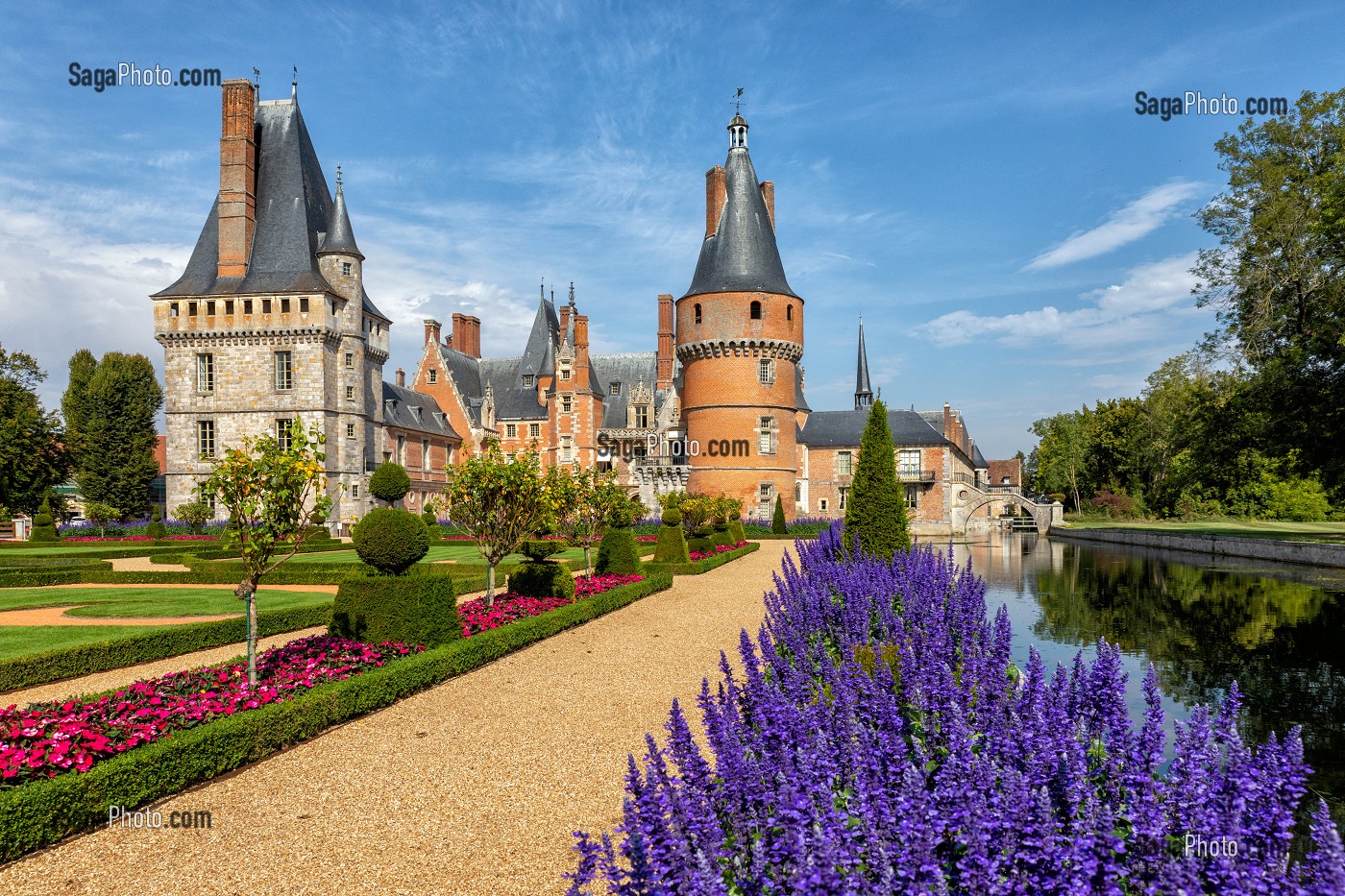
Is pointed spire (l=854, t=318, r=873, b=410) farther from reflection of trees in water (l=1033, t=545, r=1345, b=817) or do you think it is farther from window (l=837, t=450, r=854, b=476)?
reflection of trees in water (l=1033, t=545, r=1345, b=817)

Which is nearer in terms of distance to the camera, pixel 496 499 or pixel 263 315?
pixel 496 499

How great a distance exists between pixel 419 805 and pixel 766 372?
3078cm

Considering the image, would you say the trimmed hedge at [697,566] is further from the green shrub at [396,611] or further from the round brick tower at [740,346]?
the round brick tower at [740,346]

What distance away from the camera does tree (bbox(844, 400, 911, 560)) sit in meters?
14.8

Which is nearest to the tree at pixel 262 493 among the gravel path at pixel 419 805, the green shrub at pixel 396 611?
the green shrub at pixel 396 611

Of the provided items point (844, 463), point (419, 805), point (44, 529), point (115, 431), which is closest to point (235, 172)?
point (44, 529)

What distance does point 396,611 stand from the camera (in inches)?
368

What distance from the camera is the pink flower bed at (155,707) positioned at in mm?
5453

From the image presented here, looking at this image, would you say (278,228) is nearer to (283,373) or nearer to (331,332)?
(331,332)

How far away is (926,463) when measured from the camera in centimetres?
4953

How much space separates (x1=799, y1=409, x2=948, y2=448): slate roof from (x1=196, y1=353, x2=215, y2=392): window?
34.3 meters

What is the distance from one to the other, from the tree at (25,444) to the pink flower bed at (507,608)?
36285 millimetres

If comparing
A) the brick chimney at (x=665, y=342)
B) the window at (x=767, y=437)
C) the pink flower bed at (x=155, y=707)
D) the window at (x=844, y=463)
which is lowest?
the pink flower bed at (x=155, y=707)

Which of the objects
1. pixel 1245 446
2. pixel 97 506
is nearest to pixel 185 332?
pixel 97 506
